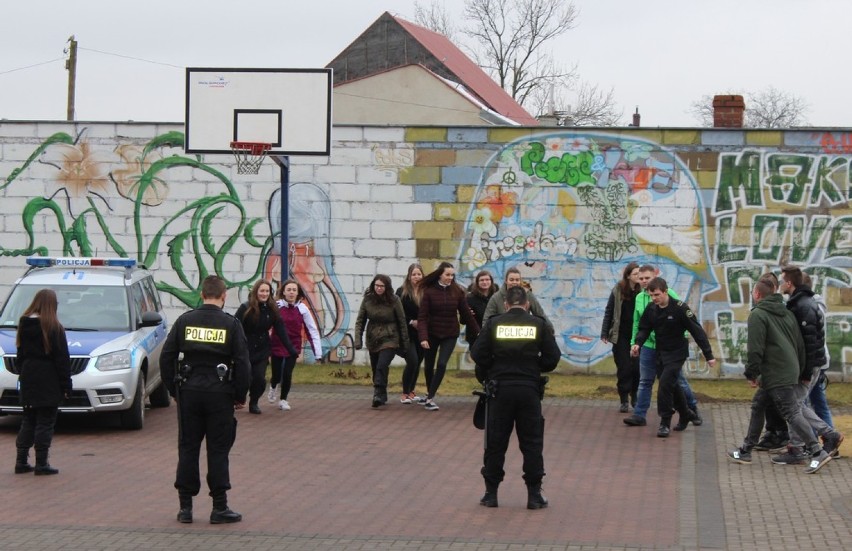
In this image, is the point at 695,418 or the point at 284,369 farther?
the point at 284,369

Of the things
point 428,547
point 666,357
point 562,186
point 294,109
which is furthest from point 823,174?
point 428,547

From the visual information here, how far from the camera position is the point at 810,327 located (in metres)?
11.7

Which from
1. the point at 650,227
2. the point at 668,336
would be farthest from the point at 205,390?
the point at 650,227

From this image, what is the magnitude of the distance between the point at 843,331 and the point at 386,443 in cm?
848

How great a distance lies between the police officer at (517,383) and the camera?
31.8 feet

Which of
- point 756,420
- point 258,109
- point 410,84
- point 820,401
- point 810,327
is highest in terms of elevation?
point 410,84

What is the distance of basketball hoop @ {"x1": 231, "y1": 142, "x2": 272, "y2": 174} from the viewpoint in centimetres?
1830

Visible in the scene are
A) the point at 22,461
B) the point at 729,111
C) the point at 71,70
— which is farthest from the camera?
the point at 71,70

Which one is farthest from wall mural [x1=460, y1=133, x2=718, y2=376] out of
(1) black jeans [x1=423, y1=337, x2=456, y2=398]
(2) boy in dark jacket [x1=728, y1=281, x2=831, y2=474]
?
(2) boy in dark jacket [x1=728, y1=281, x2=831, y2=474]

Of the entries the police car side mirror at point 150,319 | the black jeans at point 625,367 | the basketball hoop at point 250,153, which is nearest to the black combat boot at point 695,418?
the black jeans at point 625,367

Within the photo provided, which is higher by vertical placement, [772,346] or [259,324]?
[772,346]

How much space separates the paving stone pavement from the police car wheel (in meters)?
0.14

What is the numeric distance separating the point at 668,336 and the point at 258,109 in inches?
298

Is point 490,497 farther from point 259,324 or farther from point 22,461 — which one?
point 259,324
